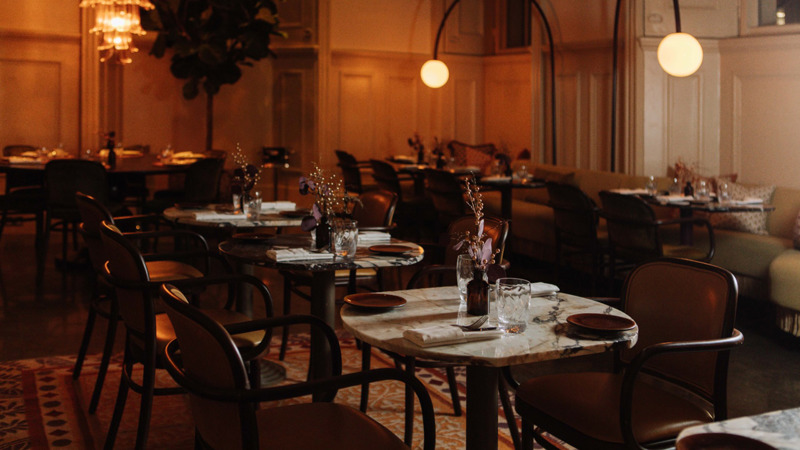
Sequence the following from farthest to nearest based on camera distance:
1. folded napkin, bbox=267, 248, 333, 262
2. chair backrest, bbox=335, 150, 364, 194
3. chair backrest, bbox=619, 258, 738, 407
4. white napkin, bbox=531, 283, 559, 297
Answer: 1. chair backrest, bbox=335, 150, 364, 194
2. folded napkin, bbox=267, 248, 333, 262
3. white napkin, bbox=531, 283, 559, 297
4. chair backrest, bbox=619, 258, 738, 407

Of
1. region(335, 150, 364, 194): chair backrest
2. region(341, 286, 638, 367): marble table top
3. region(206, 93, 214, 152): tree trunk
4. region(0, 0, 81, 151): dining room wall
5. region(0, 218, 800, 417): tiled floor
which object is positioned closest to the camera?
region(341, 286, 638, 367): marble table top

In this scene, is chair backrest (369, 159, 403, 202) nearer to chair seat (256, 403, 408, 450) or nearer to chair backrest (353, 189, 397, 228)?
chair backrest (353, 189, 397, 228)

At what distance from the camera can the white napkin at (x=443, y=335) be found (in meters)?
2.15

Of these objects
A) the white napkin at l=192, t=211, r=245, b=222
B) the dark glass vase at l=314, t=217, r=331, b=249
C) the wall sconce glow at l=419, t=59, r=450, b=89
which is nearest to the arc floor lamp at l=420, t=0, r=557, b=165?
the wall sconce glow at l=419, t=59, r=450, b=89

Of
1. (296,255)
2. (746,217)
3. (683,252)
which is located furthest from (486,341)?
(746,217)

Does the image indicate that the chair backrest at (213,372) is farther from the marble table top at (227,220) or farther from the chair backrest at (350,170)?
the chair backrest at (350,170)

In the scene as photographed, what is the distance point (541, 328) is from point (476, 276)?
0.85 feet

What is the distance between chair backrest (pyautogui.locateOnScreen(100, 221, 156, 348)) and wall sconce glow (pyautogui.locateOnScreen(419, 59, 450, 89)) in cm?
699

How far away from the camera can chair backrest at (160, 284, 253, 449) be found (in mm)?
1862

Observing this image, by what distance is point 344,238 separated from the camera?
3.36m

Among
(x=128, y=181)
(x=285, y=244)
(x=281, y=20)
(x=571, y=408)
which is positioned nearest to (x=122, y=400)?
(x=285, y=244)

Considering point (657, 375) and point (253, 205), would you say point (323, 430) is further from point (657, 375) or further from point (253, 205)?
point (253, 205)

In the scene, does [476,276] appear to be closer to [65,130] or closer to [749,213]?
[749,213]

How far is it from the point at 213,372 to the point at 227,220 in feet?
7.99
